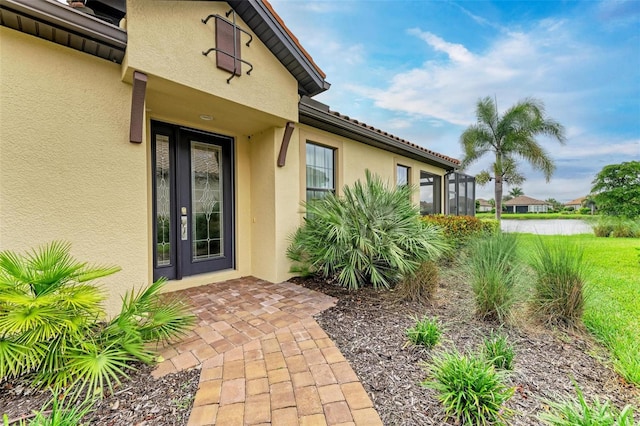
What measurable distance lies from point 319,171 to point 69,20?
488 cm

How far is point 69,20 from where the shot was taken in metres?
2.89

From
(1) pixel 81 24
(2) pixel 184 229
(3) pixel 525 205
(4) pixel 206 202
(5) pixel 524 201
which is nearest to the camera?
(1) pixel 81 24

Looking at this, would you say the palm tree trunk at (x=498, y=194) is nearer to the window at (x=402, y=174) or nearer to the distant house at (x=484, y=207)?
the window at (x=402, y=174)

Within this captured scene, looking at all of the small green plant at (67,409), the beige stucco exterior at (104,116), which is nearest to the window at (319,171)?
the beige stucco exterior at (104,116)

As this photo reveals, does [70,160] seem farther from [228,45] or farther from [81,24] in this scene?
[228,45]

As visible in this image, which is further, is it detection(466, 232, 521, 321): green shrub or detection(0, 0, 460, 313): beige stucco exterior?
detection(466, 232, 521, 321): green shrub

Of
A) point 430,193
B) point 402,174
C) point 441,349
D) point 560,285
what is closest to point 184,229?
point 441,349

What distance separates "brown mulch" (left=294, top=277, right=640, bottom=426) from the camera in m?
2.07

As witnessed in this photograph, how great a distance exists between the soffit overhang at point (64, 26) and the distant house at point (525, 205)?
65.8 meters

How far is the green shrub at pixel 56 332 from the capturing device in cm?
203

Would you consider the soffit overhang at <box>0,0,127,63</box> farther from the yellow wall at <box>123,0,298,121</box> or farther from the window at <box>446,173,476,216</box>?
the window at <box>446,173,476,216</box>

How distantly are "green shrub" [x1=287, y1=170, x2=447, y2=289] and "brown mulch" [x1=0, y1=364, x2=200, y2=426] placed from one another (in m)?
2.87

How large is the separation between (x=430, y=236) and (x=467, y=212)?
9989 millimetres

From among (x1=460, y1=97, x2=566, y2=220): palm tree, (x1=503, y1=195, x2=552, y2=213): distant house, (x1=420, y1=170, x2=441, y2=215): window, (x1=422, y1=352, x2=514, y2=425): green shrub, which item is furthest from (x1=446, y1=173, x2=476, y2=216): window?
(x1=503, y1=195, x2=552, y2=213): distant house
